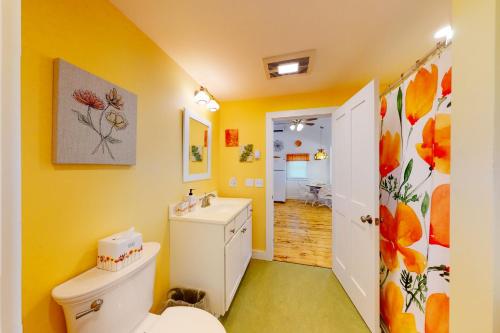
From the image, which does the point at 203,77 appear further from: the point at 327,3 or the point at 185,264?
the point at 185,264

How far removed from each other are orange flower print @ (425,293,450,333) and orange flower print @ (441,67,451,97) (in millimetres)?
1103

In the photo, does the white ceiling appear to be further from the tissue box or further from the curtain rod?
the tissue box

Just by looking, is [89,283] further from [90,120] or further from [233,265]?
[233,265]

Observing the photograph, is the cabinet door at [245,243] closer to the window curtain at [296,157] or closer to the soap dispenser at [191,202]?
the soap dispenser at [191,202]

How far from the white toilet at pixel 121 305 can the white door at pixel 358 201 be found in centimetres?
122

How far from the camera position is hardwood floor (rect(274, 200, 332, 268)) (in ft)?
8.44

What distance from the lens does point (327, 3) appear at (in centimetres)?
110

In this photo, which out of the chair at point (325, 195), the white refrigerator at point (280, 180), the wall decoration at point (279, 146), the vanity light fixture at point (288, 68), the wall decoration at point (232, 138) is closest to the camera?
the vanity light fixture at point (288, 68)

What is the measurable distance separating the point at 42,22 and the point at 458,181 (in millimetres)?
1955

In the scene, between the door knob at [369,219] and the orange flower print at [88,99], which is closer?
the orange flower print at [88,99]

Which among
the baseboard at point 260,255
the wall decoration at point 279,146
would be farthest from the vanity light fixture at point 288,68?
the wall decoration at point 279,146

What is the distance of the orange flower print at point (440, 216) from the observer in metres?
0.97
